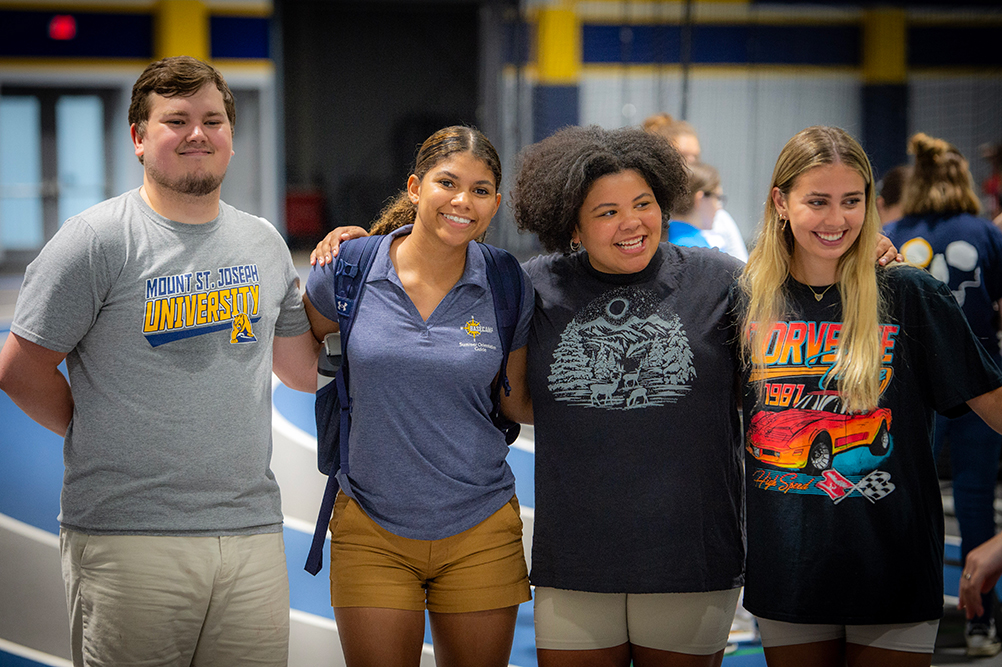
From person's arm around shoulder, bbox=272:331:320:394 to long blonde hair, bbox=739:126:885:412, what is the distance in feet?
3.89

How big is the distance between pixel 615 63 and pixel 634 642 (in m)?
11.9

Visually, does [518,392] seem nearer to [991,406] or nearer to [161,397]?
[161,397]

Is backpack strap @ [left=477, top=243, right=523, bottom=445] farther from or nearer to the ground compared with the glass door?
nearer to the ground

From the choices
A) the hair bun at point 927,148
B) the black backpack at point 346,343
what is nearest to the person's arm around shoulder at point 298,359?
the black backpack at point 346,343

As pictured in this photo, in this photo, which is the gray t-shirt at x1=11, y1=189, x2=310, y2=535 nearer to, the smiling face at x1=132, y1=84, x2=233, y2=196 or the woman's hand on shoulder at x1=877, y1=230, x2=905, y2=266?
the smiling face at x1=132, y1=84, x2=233, y2=196

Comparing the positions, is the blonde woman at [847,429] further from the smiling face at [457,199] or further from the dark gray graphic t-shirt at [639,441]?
the smiling face at [457,199]

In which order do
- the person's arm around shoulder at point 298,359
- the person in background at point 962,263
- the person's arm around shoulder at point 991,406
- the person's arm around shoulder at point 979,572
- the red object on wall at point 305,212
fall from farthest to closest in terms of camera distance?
the red object on wall at point 305,212
the person in background at point 962,263
the person's arm around shoulder at point 298,359
the person's arm around shoulder at point 991,406
the person's arm around shoulder at point 979,572

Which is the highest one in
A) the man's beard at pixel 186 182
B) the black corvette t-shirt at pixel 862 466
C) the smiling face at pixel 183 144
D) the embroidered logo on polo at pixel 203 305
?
the smiling face at pixel 183 144

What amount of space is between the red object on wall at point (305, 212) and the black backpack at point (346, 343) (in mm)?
12994

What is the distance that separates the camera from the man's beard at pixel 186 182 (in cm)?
216

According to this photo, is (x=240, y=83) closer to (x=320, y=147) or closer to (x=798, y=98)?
(x=320, y=147)

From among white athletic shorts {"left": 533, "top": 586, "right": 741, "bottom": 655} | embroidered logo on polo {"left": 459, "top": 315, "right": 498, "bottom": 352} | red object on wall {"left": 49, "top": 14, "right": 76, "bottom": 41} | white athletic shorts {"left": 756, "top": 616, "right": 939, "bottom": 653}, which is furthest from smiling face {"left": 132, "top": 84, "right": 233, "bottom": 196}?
red object on wall {"left": 49, "top": 14, "right": 76, "bottom": 41}

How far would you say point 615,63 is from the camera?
1305 cm

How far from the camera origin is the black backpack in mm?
2281
